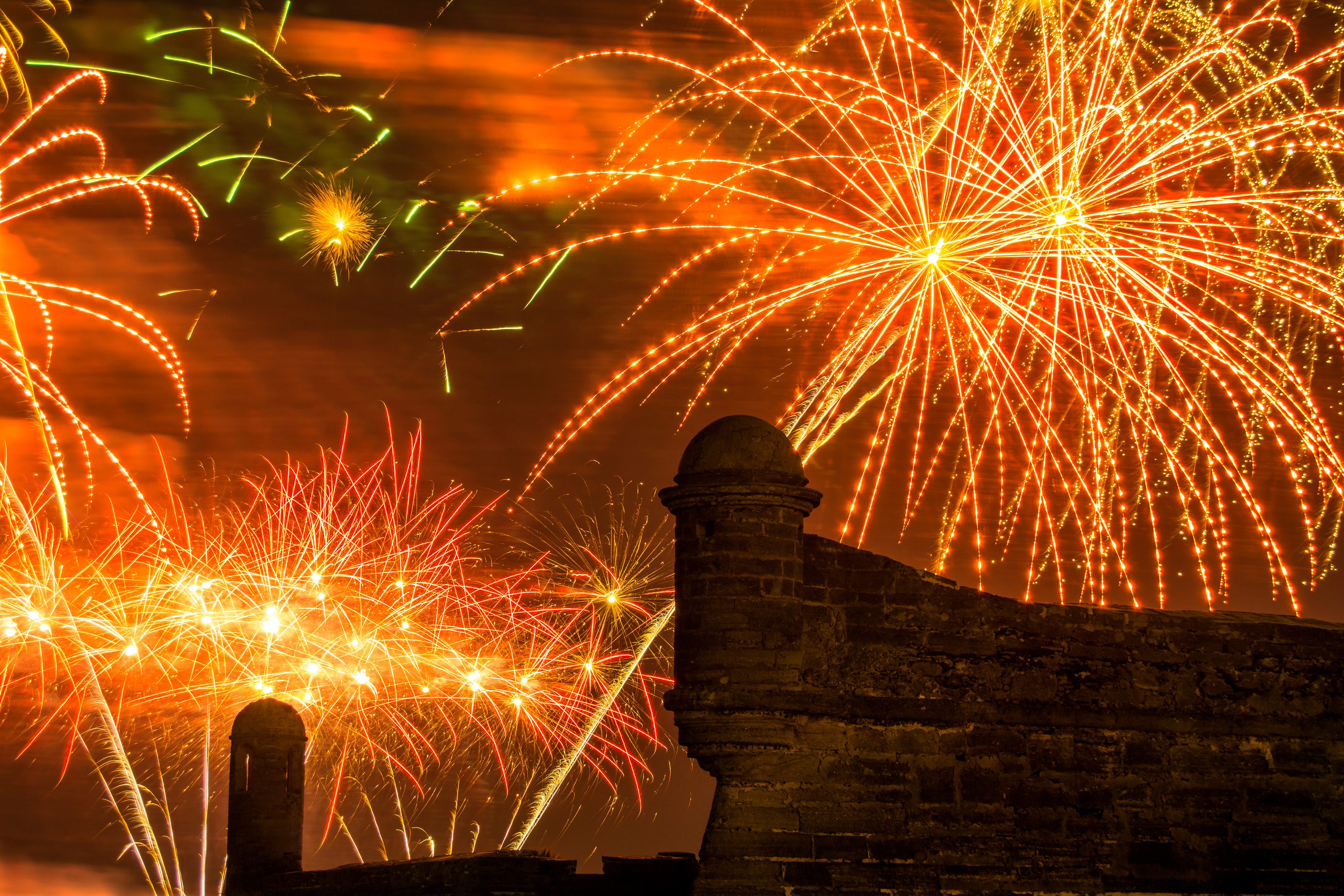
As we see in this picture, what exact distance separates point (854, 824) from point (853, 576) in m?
1.46

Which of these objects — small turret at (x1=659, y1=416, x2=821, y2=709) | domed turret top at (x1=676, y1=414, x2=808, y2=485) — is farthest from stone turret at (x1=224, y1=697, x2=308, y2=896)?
domed turret top at (x1=676, y1=414, x2=808, y2=485)

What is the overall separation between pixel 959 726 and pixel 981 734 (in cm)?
15

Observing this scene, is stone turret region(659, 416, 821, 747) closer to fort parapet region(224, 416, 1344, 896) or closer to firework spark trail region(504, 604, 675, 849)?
fort parapet region(224, 416, 1344, 896)

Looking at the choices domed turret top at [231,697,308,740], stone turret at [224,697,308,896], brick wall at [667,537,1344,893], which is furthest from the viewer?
domed turret top at [231,697,308,740]

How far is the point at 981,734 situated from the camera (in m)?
8.32

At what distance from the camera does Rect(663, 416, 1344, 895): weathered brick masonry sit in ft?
26.2

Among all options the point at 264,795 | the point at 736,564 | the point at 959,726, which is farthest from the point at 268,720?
the point at 959,726

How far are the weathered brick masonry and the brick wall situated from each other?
0.04ft

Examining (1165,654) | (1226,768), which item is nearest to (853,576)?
(1165,654)

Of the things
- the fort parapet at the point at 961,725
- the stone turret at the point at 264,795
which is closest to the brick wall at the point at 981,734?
the fort parapet at the point at 961,725

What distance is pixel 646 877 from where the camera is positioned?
33.8ft

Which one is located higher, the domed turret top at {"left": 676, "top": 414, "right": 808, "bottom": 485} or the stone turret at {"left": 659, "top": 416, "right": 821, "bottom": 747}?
the domed turret top at {"left": 676, "top": 414, "right": 808, "bottom": 485}

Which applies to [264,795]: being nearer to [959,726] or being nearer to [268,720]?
[268,720]

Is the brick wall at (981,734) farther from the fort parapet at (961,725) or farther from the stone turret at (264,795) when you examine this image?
the stone turret at (264,795)
